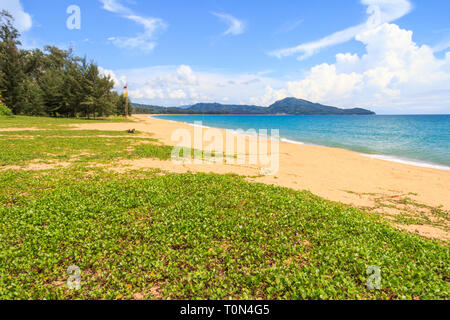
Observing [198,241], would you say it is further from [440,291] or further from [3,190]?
[3,190]

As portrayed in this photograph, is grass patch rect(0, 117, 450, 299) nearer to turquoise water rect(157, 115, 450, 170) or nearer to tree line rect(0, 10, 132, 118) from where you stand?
turquoise water rect(157, 115, 450, 170)

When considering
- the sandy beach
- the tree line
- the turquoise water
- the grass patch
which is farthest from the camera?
the tree line

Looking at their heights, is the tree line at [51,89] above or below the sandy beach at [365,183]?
above

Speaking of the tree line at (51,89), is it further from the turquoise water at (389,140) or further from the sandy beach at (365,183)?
the sandy beach at (365,183)

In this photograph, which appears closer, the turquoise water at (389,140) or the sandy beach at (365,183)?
the sandy beach at (365,183)

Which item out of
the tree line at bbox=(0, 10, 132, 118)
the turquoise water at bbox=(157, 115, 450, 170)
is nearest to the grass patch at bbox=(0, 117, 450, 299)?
A: the turquoise water at bbox=(157, 115, 450, 170)

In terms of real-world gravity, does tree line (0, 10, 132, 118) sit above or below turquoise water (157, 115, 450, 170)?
above

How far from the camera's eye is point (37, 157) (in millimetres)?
13438

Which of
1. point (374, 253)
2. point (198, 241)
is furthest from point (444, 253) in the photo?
point (198, 241)

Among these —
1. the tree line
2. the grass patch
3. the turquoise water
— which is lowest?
the grass patch

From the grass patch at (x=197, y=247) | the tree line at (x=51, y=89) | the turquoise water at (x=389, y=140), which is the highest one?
the tree line at (x=51, y=89)

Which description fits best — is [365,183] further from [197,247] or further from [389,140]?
[389,140]

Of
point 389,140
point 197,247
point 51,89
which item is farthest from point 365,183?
point 51,89

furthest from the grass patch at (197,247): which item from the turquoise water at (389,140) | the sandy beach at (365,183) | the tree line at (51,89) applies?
the tree line at (51,89)
